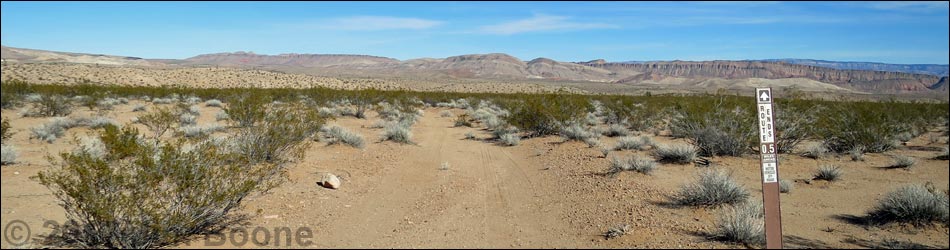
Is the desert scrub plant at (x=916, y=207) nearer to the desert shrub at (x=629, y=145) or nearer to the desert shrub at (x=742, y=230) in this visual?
the desert shrub at (x=742, y=230)

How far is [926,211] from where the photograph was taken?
693cm

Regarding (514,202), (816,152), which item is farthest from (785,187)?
(816,152)

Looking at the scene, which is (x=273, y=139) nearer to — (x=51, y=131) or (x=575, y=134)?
(x=51, y=131)

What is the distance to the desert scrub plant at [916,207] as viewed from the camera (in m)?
6.90

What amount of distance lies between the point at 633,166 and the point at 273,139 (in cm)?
795

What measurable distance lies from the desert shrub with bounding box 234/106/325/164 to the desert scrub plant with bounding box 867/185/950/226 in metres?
10.3

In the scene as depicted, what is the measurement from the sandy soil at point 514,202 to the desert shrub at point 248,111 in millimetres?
1606

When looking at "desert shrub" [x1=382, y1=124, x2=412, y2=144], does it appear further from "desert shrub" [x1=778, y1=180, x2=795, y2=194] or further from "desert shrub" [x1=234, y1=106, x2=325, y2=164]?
"desert shrub" [x1=778, y1=180, x2=795, y2=194]

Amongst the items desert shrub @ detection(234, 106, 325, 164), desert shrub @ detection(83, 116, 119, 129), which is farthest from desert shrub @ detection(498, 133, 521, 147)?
desert shrub @ detection(83, 116, 119, 129)

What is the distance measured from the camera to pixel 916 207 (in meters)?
6.95

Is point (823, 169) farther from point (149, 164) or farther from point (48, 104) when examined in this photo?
point (48, 104)

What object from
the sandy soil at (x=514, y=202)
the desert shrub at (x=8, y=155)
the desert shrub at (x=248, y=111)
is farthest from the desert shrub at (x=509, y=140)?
the desert shrub at (x=8, y=155)

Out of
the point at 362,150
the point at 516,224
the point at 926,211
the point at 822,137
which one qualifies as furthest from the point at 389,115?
the point at 926,211

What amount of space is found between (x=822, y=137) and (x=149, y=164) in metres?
17.7
